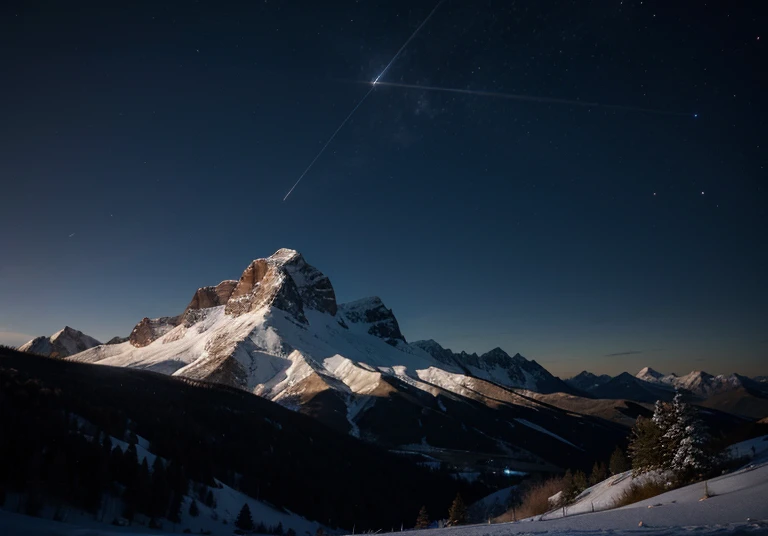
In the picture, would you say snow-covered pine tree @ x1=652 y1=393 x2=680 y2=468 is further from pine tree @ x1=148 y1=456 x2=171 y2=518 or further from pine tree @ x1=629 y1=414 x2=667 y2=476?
pine tree @ x1=148 y1=456 x2=171 y2=518

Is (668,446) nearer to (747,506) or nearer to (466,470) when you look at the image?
(747,506)

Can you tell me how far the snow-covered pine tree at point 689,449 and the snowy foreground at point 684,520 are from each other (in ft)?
23.5

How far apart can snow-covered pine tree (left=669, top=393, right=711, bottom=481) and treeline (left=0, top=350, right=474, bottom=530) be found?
3336 cm

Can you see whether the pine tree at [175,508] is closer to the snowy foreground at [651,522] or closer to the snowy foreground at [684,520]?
the snowy foreground at [651,522]

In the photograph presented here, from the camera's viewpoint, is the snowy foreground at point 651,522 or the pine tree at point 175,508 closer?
the snowy foreground at point 651,522

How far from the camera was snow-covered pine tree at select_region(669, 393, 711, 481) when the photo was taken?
73.9 ft

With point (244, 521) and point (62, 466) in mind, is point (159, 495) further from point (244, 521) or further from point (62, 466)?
point (244, 521)

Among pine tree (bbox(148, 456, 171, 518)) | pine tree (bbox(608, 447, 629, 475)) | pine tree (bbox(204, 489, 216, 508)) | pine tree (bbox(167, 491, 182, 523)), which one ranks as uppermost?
pine tree (bbox(148, 456, 171, 518))

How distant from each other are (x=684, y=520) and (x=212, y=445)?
7506 centimetres

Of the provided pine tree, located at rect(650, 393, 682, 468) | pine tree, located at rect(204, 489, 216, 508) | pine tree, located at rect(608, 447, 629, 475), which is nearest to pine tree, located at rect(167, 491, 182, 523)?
pine tree, located at rect(204, 489, 216, 508)

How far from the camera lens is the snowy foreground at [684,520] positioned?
10234 mm

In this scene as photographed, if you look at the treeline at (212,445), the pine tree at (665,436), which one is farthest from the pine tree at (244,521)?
the pine tree at (665,436)

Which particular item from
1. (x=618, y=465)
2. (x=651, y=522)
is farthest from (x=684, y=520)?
(x=618, y=465)

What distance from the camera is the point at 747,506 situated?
1277 cm
